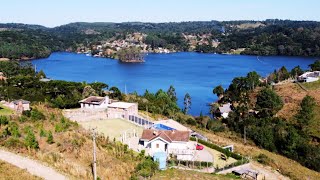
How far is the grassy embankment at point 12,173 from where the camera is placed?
10086 millimetres

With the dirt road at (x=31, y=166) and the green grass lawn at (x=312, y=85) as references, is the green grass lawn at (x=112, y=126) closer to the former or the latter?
the dirt road at (x=31, y=166)

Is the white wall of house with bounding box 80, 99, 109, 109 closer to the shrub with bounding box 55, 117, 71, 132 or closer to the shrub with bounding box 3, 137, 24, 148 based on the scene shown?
the shrub with bounding box 55, 117, 71, 132

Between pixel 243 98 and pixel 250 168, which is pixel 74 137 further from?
pixel 243 98

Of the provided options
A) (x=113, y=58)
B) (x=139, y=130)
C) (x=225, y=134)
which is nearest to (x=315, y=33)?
(x=113, y=58)

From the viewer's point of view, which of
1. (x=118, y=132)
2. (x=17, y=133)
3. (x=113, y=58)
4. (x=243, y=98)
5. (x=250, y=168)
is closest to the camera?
(x=17, y=133)

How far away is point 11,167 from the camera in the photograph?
1077cm

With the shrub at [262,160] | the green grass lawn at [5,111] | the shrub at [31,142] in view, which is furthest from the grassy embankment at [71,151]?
the shrub at [262,160]

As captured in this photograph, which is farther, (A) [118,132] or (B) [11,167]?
(A) [118,132]

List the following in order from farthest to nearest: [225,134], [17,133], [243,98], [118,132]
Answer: [243,98] → [225,134] → [118,132] → [17,133]

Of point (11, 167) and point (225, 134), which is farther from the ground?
point (11, 167)

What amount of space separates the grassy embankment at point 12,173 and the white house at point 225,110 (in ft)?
80.5

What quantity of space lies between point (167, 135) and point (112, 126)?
12.4 ft

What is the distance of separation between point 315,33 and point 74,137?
97904 mm

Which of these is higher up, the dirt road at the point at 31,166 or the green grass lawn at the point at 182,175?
the dirt road at the point at 31,166
